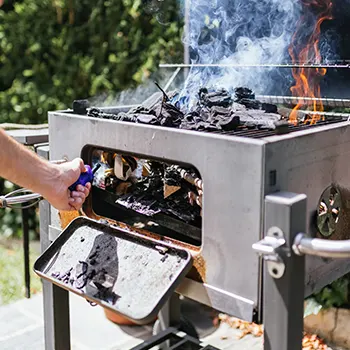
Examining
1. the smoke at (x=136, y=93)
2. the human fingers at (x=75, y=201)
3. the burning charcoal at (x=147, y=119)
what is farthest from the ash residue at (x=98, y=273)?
the smoke at (x=136, y=93)

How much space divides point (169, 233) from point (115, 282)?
0.30m

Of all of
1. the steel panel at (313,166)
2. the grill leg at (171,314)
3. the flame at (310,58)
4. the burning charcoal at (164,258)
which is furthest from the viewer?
the grill leg at (171,314)

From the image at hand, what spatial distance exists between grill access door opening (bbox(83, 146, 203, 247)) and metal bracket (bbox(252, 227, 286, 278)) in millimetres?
317

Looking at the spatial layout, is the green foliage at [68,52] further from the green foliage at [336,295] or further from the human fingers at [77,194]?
the human fingers at [77,194]

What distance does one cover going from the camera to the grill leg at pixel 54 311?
6.15ft

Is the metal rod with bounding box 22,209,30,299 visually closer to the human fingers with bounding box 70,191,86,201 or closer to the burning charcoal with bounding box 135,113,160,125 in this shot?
the human fingers with bounding box 70,191,86,201

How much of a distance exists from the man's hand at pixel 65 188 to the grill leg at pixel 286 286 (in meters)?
0.61

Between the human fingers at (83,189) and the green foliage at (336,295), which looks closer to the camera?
the human fingers at (83,189)

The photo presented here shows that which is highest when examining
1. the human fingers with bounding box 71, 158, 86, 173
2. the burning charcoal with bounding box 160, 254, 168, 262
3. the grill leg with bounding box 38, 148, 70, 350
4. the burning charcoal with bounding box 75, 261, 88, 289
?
the human fingers with bounding box 71, 158, 86, 173

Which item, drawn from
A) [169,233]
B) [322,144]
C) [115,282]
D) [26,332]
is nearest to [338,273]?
[322,144]

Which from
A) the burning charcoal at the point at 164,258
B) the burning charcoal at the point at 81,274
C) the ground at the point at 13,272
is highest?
the burning charcoal at the point at 164,258

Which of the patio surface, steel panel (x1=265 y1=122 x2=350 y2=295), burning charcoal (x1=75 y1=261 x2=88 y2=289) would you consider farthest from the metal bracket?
the patio surface

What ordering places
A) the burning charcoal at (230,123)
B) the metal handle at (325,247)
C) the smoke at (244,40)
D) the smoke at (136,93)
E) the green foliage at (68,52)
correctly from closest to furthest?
1. the metal handle at (325,247)
2. the burning charcoal at (230,123)
3. the smoke at (244,40)
4. the smoke at (136,93)
5. the green foliage at (68,52)

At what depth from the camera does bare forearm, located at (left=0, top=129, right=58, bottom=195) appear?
1.41 meters
